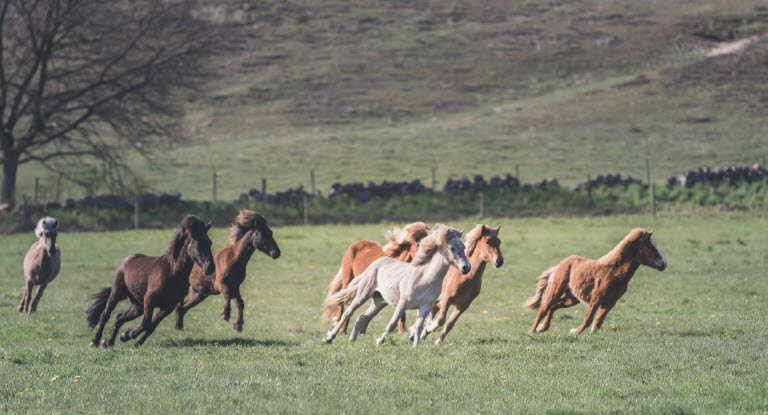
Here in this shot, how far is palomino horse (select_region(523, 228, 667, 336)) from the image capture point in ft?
35.5

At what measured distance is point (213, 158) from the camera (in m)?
55.5

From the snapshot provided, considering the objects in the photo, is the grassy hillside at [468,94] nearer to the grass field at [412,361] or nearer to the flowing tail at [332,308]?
the grass field at [412,361]

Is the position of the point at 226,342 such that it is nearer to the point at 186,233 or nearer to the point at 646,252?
the point at 186,233

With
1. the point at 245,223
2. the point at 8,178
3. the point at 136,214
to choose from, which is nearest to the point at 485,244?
the point at 245,223

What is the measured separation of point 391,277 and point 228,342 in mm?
2588

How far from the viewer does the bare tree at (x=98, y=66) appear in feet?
102

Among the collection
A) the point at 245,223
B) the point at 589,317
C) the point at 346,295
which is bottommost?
the point at 589,317

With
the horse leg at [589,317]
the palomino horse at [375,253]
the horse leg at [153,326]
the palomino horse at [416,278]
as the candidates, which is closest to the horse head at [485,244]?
the palomino horse at [375,253]

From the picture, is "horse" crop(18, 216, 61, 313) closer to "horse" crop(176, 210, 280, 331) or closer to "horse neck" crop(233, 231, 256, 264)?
"horse" crop(176, 210, 280, 331)

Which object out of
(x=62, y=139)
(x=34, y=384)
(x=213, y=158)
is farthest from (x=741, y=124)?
(x=34, y=384)

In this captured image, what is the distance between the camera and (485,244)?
34.7 feet

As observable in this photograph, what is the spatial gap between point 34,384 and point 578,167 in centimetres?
4444

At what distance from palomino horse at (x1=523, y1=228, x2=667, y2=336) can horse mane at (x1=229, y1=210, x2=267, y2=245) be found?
14.8 feet

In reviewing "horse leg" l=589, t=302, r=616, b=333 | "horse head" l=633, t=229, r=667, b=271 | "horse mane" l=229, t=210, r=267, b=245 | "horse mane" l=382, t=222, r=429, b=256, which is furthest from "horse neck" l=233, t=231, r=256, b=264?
"horse head" l=633, t=229, r=667, b=271
